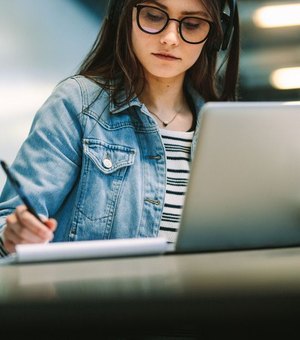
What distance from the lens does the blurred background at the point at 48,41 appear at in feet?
12.0

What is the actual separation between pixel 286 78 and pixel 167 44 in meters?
3.31

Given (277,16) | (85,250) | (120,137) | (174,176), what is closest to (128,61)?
(120,137)

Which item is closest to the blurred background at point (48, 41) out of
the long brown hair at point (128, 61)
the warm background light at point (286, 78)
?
the warm background light at point (286, 78)

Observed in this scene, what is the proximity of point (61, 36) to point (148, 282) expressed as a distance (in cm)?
349

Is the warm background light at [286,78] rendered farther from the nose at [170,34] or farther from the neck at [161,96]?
the nose at [170,34]

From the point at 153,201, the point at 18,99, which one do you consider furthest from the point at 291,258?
the point at 18,99

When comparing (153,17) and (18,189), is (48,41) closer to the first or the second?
(153,17)

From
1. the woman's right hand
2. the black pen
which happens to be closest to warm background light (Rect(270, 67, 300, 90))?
the woman's right hand

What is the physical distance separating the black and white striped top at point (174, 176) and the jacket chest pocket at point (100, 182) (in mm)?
131

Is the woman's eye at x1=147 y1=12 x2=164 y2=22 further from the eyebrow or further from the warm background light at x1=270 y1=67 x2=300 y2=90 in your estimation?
the warm background light at x1=270 y1=67 x2=300 y2=90

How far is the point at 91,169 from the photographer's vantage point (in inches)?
61.8

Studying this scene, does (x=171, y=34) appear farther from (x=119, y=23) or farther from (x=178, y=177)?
(x=178, y=177)

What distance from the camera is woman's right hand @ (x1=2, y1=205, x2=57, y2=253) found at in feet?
3.50

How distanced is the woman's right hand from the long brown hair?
613 mm
